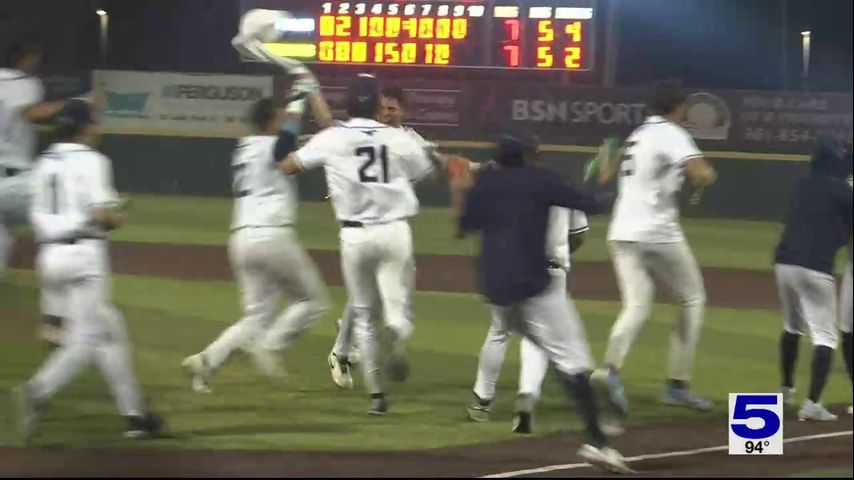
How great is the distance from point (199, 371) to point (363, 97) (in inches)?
81.9

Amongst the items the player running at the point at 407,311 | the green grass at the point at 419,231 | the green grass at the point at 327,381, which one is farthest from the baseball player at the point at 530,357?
the green grass at the point at 419,231

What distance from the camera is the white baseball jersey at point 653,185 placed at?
832 centimetres

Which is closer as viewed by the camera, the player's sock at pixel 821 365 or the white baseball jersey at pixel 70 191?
the white baseball jersey at pixel 70 191

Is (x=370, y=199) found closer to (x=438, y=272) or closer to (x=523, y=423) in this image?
(x=523, y=423)

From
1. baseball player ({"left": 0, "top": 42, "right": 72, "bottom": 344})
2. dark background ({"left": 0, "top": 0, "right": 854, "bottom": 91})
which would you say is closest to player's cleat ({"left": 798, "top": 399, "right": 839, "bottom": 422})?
baseball player ({"left": 0, "top": 42, "right": 72, "bottom": 344})

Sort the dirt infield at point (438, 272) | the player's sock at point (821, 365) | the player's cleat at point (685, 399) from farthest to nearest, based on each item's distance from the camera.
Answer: the dirt infield at point (438, 272) → the player's cleat at point (685, 399) → the player's sock at point (821, 365)

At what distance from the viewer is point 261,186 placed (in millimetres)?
8641

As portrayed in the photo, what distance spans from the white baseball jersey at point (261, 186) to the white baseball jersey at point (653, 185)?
2.01 metres

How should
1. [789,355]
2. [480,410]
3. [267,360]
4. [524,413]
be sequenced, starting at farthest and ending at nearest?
[267,360], [789,355], [480,410], [524,413]

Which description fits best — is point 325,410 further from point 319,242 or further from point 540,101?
point 540,101

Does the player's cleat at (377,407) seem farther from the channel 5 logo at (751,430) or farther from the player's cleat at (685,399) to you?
the channel 5 logo at (751,430)

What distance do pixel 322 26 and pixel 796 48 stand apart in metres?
15.8

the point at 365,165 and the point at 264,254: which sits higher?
the point at 365,165

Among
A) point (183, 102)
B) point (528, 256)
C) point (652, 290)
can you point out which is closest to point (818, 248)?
point (652, 290)
